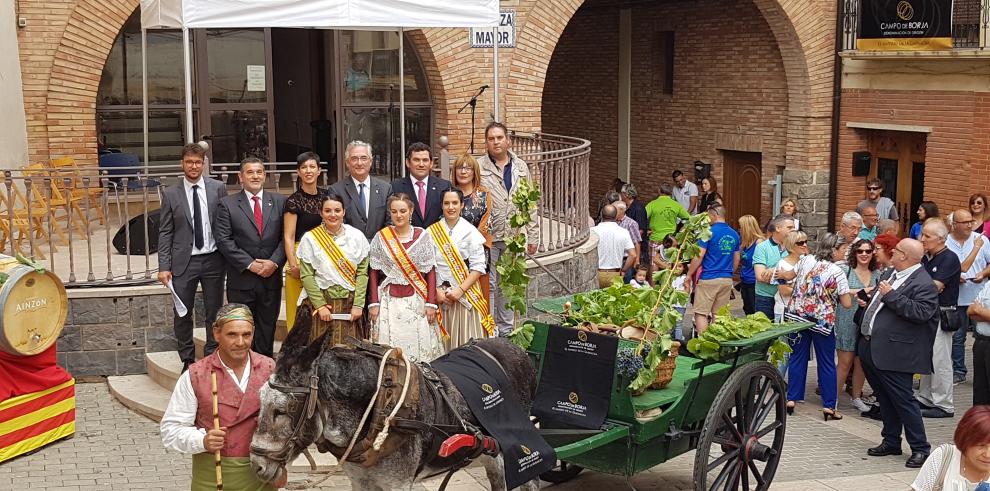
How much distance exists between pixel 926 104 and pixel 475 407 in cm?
1383

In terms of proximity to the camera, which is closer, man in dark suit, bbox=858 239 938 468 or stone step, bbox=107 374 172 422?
man in dark suit, bbox=858 239 938 468

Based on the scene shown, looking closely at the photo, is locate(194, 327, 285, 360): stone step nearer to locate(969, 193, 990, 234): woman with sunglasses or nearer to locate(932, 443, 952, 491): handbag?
locate(932, 443, 952, 491): handbag

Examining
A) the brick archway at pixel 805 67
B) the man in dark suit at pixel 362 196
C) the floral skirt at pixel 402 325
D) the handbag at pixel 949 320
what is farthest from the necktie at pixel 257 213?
the brick archway at pixel 805 67

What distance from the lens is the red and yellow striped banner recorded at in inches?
347

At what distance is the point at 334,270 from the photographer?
8.44 meters

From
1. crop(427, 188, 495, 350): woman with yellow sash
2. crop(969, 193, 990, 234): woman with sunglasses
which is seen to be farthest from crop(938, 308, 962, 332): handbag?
crop(427, 188, 495, 350): woman with yellow sash

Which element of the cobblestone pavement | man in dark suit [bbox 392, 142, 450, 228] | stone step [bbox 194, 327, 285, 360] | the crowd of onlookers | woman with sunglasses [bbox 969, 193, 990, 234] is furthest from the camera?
woman with sunglasses [bbox 969, 193, 990, 234]

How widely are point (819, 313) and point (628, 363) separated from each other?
13.1ft

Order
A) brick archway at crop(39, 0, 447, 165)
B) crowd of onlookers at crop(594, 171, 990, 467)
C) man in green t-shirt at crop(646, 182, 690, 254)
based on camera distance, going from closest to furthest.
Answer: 1. crowd of onlookers at crop(594, 171, 990, 467)
2. brick archway at crop(39, 0, 447, 165)
3. man in green t-shirt at crop(646, 182, 690, 254)

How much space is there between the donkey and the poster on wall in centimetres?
1410

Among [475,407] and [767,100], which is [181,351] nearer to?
[475,407]

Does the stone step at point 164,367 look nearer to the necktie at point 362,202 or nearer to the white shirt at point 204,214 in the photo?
the white shirt at point 204,214

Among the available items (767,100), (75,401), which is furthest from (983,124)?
(75,401)

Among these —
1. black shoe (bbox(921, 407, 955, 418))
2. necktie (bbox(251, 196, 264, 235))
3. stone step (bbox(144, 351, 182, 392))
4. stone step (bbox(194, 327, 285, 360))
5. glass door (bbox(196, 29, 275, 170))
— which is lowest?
black shoe (bbox(921, 407, 955, 418))
